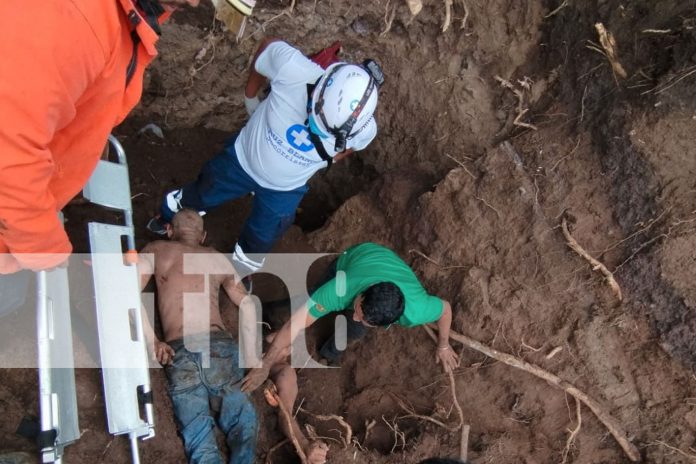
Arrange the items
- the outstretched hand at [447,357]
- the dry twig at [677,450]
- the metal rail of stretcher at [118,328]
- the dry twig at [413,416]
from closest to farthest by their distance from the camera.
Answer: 1. the metal rail of stretcher at [118,328]
2. the dry twig at [677,450]
3. the dry twig at [413,416]
4. the outstretched hand at [447,357]

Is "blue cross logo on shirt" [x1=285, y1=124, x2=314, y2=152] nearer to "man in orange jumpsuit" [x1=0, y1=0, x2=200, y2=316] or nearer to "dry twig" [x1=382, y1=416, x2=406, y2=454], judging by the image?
"man in orange jumpsuit" [x1=0, y1=0, x2=200, y2=316]

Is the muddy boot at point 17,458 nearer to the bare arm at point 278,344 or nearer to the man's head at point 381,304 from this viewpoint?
the bare arm at point 278,344

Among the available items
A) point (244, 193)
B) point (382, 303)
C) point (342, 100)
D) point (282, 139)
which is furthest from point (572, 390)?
point (244, 193)

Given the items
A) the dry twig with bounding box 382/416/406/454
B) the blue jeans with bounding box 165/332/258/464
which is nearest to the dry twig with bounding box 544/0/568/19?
the dry twig with bounding box 382/416/406/454

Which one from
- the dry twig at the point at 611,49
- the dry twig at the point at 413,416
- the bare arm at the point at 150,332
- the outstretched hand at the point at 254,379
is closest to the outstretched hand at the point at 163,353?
the bare arm at the point at 150,332

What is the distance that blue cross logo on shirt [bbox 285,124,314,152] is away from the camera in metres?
3.07

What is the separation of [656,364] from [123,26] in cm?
317

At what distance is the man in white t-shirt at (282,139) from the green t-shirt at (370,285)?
672 millimetres

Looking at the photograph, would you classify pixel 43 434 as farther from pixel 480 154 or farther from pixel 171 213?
pixel 480 154

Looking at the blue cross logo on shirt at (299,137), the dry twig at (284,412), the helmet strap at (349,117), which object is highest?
the helmet strap at (349,117)

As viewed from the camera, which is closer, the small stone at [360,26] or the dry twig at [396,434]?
the dry twig at [396,434]

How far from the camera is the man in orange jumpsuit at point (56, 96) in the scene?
1475 mm

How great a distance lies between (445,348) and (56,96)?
→ 8.69 feet

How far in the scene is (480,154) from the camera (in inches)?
153
